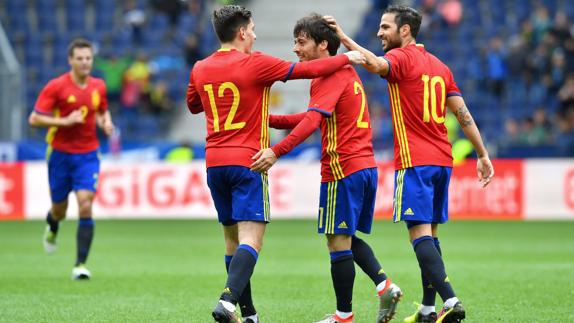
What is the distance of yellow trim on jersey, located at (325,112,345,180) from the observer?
303 inches

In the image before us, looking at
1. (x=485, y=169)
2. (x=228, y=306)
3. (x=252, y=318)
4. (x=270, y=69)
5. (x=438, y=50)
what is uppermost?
(x=438, y=50)

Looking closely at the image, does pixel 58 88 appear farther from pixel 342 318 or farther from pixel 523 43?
pixel 523 43

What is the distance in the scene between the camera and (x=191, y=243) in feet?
52.4

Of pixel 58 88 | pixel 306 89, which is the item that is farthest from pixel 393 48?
pixel 306 89

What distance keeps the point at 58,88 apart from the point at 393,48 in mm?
5143

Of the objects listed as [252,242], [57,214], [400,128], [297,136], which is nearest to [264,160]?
[297,136]

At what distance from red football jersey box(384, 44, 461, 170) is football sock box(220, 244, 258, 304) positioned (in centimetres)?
136

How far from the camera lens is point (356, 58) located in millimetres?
7445

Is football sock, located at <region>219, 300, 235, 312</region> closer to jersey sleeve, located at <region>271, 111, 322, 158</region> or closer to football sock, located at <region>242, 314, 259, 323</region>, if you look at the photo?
football sock, located at <region>242, 314, 259, 323</region>

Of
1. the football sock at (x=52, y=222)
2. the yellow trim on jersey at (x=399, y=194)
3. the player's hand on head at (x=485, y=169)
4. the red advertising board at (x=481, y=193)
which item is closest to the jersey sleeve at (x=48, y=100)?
the football sock at (x=52, y=222)

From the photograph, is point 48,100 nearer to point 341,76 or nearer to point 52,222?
point 52,222

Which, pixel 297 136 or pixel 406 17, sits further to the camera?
pixel 406 17

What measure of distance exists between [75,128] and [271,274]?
9.16 feet

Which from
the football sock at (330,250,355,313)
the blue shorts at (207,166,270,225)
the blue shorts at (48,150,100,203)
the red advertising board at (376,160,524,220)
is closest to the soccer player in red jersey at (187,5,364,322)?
the blue shorts at (207,166,270,225)
